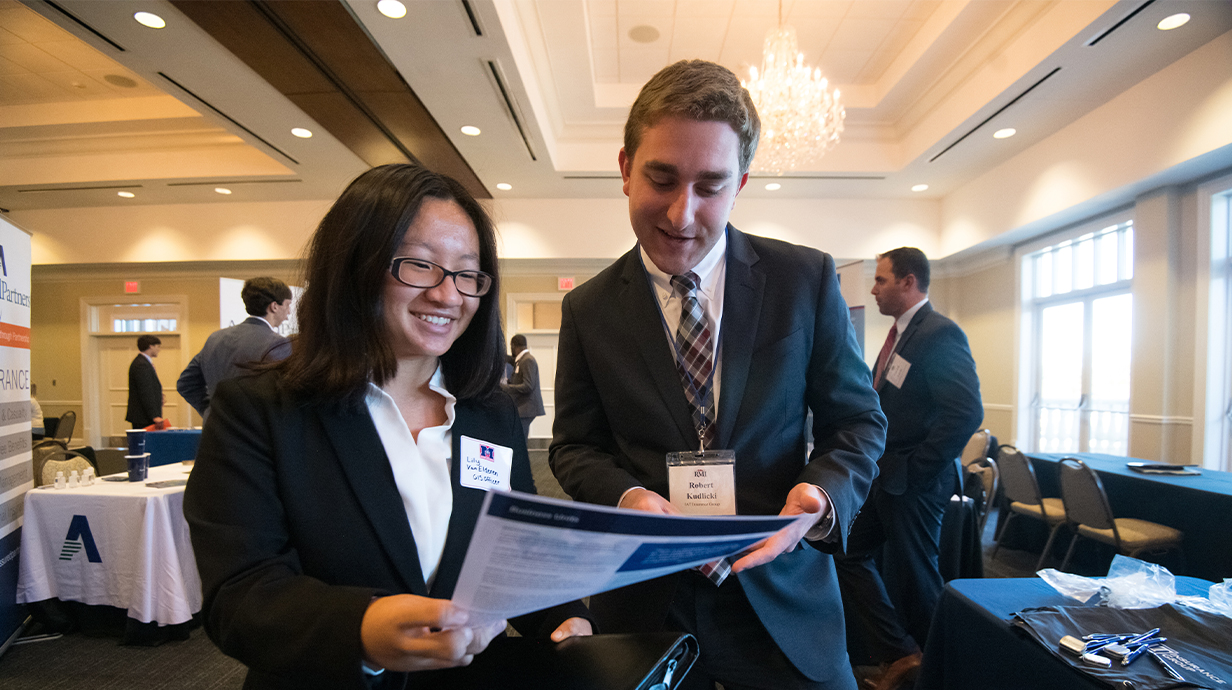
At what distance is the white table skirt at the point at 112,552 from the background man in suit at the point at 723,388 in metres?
2.78

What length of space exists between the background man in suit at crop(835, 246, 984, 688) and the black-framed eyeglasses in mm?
2473

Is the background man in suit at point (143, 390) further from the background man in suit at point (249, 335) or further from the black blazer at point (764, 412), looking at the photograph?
the black blazer at point (764, 412)

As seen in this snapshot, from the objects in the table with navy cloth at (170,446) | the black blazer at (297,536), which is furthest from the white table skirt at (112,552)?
the black blazer at (297,536)

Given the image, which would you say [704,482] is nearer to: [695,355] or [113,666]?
[695,355]

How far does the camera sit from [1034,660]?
123cm

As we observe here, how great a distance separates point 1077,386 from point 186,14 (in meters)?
9.06

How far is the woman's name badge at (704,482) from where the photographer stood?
3.30ft

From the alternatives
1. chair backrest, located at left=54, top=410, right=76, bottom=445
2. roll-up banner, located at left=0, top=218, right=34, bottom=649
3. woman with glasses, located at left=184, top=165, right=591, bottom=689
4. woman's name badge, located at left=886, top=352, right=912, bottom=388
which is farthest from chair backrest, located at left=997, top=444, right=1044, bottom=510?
chair backrest, located at left=54, top=410, right=76, bottom=445

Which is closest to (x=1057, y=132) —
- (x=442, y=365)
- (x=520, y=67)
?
(x=520, y=67)

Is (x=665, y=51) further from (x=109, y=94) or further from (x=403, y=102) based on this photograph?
(x=109, y=94)

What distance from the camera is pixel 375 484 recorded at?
0.90 metres

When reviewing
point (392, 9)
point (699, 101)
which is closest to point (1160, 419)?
point (699, 101)

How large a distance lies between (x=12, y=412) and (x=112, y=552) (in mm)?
832

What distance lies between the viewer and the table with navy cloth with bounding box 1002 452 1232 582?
3.04 metres
